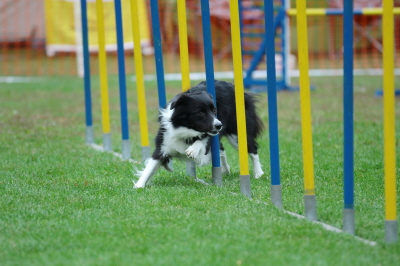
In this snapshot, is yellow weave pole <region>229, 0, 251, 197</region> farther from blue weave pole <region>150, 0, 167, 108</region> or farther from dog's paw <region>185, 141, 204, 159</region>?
blue weave pole <region>150, 0, 167, 108</region>

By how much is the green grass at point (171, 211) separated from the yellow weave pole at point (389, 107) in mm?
305

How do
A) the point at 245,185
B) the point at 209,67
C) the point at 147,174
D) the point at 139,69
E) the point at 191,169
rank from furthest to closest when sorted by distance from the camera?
the point at 139,69 < the point at 191,169 < the point at 147,174 < the point at 209,67 < the point at 245,185

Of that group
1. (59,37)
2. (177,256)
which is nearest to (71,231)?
(177,256)

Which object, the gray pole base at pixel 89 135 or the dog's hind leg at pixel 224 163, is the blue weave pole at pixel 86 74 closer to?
the gray pole base at pixel 89 135

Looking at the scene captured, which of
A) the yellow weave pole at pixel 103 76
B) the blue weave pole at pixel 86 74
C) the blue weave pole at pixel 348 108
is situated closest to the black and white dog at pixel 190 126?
the blue weave pole at pixel 348 108

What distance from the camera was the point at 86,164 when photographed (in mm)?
6523

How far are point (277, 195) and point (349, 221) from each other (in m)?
0.86

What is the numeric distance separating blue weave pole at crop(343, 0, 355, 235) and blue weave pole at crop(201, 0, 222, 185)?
5.90 ft

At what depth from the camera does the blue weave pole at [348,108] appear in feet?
12.0

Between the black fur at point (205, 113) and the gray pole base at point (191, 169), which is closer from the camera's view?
the black fur at point (205, 113)

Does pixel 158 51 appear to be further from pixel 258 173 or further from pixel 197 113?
pixel 258 173

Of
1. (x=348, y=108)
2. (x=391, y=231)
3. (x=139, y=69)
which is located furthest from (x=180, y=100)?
(x=391, y=231)

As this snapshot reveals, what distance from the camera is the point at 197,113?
17.2ft

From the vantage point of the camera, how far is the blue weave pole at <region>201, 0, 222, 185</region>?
526 cm
